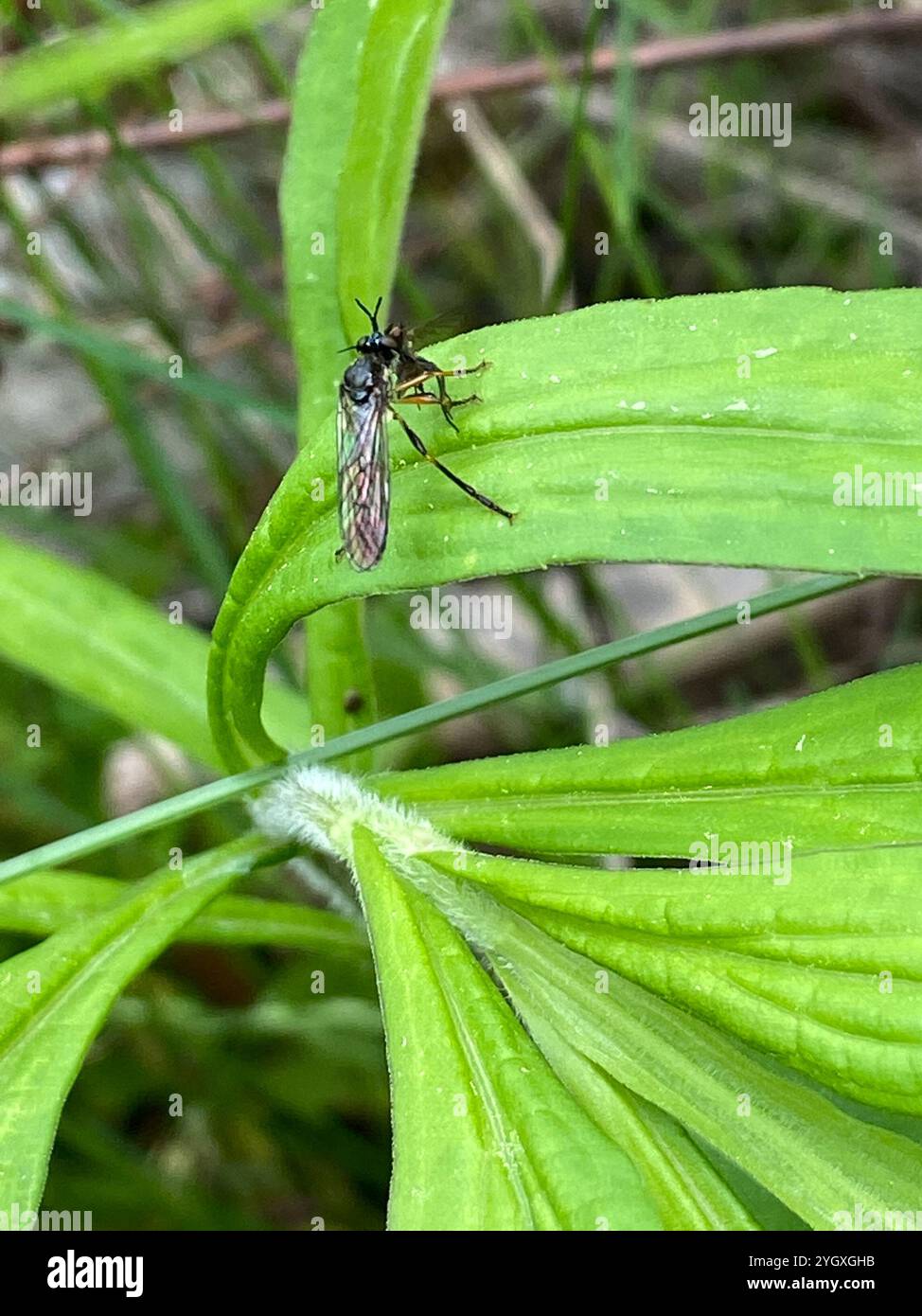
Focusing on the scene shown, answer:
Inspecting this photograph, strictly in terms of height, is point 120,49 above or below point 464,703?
above

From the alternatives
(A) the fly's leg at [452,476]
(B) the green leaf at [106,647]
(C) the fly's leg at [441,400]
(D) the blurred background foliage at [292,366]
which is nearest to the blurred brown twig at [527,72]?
(D) the blurred background foliage at [292,366]

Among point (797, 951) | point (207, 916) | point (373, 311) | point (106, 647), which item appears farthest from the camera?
point (106, 647)

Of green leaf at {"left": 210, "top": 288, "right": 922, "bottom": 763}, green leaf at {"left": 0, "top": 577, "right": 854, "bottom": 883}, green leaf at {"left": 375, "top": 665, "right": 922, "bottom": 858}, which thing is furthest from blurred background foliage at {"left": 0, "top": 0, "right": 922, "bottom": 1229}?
green leaf at {"left": 375, "top": 665, "right": 922, "bottom": 858}

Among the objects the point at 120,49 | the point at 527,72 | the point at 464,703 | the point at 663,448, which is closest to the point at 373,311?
the point at 464,703

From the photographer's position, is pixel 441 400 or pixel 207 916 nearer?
pixel 441 400

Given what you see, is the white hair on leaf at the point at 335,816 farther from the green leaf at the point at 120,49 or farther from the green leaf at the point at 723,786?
the green leaf at the point at 120,49

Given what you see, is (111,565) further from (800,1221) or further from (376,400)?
(800,1221)

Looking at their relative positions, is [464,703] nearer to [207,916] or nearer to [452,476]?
[452,476]

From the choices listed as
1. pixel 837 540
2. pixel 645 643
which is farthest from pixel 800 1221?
pixel 837 540
